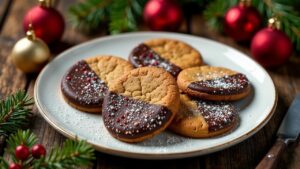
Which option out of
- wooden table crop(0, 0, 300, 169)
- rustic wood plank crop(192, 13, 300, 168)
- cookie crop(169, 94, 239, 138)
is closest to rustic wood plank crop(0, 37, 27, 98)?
wooden table crop(0, 0, 300, 169)

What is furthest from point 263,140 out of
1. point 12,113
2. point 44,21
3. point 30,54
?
point 44,21

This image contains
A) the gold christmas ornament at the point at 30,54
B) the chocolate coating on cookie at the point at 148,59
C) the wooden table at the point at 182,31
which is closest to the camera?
the wooden table at the point at 182,31

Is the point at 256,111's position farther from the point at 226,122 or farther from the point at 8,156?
the point at 8,156

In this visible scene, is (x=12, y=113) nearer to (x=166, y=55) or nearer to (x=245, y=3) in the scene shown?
(x=166, y=55)

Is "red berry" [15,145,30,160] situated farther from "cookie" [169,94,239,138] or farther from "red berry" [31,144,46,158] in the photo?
"cookie" [169,94,239,138]

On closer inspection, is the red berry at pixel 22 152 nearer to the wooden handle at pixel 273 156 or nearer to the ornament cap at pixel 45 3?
the wooden handle at pixel 273 156

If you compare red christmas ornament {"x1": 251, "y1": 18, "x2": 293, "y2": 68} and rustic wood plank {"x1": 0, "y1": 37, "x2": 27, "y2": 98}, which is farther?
red christmas ornament {"x1": 251, "y1": 18, "x2": 293, "y2": 68}

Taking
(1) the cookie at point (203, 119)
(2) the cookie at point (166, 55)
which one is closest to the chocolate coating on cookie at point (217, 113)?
(1) the cookie at point (203, 119)
